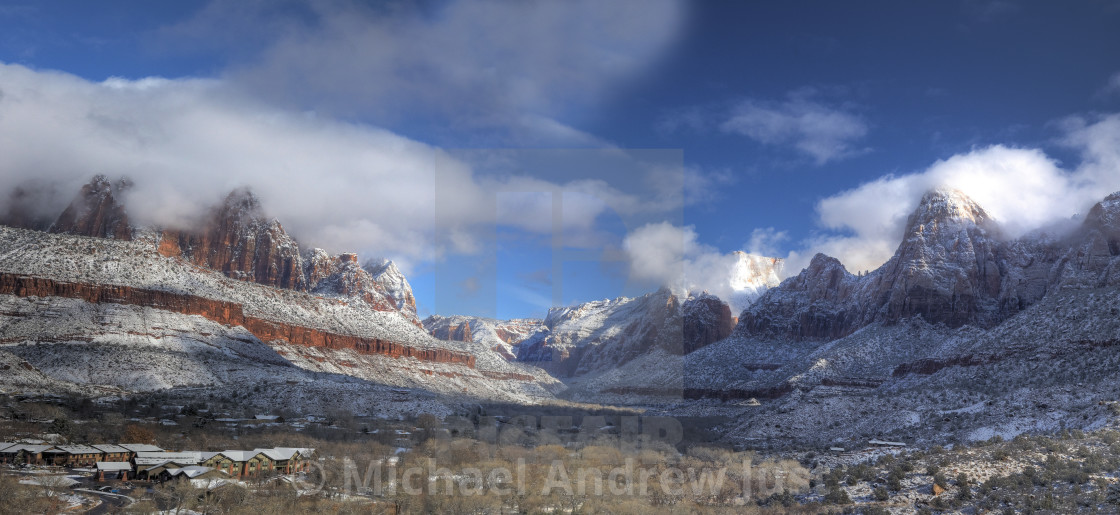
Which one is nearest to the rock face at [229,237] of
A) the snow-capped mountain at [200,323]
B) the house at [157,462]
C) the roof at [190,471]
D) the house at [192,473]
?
the snow-capped mountain at [200,323]

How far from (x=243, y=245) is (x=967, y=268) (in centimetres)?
16446

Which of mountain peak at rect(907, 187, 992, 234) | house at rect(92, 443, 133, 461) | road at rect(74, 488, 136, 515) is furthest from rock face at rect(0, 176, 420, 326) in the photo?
mountain peak at rect(907, 187, 992, 234)

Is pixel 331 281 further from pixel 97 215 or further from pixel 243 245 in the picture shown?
pixel 97 215

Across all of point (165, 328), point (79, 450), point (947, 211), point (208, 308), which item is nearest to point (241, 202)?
point (208, 308)

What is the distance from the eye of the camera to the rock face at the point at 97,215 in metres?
130

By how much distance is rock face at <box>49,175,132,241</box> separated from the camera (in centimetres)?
13000

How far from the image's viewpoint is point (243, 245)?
166 m

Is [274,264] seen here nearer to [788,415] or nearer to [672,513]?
[788,415]

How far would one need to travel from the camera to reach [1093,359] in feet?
211

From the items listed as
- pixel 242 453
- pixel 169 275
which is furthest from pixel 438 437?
pixel 169 275

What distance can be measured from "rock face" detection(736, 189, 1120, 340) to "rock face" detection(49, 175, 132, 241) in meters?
156

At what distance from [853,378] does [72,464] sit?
101905mm

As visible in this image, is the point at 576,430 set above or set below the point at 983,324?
below

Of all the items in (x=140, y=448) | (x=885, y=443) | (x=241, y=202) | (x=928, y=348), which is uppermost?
(x=241, y=202)
